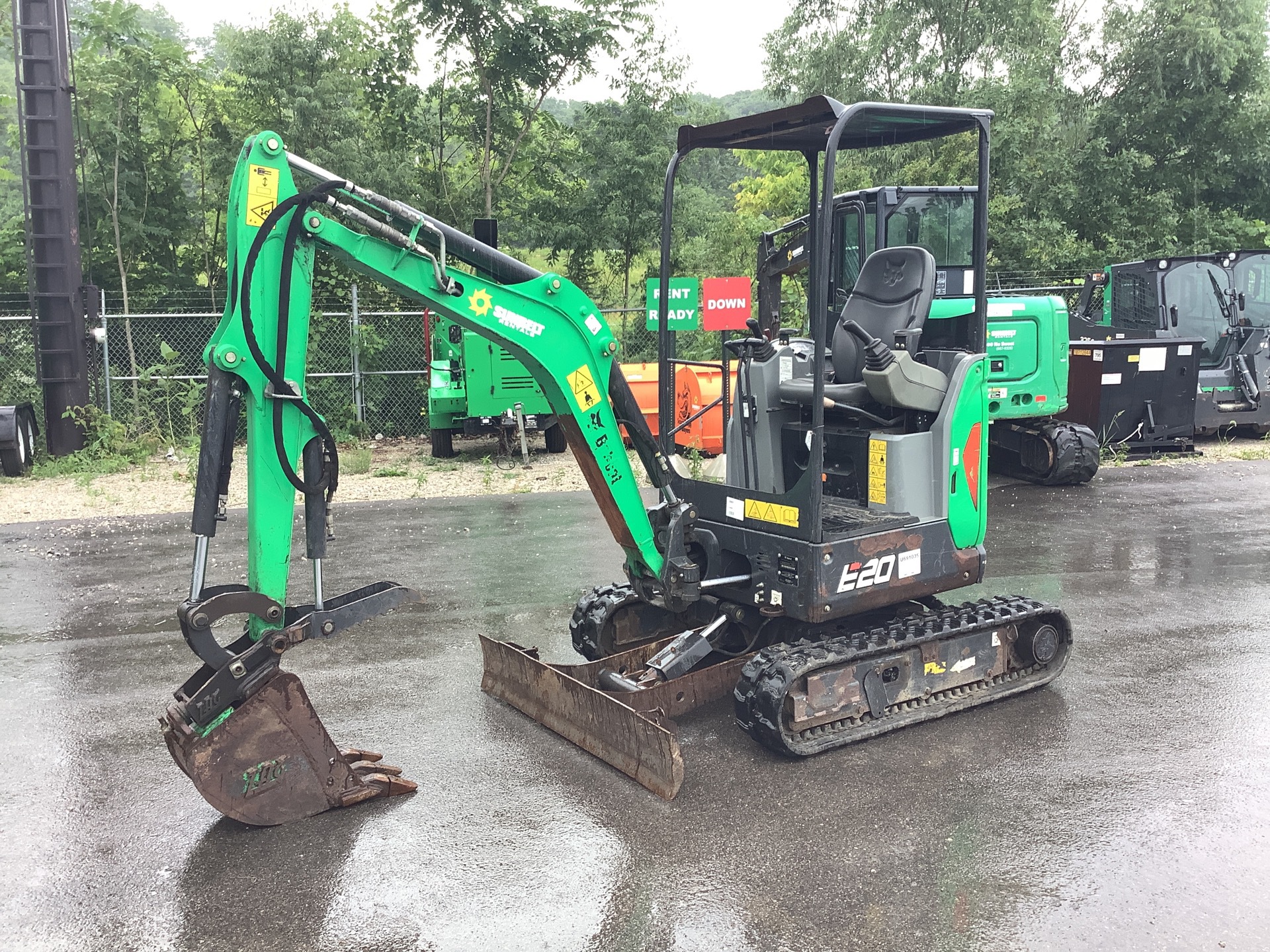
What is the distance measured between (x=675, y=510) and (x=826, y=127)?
199 cm

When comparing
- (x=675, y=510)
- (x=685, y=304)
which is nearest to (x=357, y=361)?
(x=685, y=304)

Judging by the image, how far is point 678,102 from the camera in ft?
63.9

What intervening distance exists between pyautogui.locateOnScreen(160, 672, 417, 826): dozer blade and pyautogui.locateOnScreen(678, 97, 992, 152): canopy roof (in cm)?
322

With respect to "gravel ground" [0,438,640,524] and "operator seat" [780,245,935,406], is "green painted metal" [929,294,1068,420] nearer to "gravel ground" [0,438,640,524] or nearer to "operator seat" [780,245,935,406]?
"gravel ground" [0,438,640,524]

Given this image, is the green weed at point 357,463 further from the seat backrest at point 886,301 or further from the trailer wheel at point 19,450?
the seat backrest at point 886,301

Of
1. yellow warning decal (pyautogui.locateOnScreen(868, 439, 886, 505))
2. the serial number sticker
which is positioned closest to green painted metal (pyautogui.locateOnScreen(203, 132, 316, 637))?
yellow warning decal (pyautogui.locateOnScreen(868, 439, 886, 505))

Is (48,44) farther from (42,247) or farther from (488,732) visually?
(488,732)

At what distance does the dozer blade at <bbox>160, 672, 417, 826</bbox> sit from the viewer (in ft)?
13.5

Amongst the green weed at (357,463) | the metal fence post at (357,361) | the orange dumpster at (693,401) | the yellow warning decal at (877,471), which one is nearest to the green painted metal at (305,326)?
the yellow warning decal at (877,471)

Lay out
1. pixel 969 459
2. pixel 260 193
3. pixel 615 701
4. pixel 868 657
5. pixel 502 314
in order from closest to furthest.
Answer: pixel 260 193 < pixel 502 314 < pixel 615 701 < pixel 868 657 < pixel 969 459

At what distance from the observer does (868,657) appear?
5.10 meters

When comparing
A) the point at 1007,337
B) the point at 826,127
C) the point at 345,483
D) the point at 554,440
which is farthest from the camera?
the point at 554,440

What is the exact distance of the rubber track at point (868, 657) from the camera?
189 inches

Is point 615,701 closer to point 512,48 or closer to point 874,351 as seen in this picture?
point 874,351
